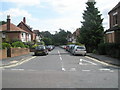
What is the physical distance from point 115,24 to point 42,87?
26.0 m

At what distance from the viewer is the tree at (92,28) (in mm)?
37281

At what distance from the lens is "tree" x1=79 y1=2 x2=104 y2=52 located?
37281mm

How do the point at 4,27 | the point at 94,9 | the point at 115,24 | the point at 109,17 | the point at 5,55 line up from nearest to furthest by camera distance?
the point at 5,55 < the point at 115,24 < the point at 109,17 < the point at 94,9 < the point at 4,27

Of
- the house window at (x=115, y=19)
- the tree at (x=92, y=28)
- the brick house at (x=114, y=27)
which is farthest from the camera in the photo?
the tree at (x=92, y=28)

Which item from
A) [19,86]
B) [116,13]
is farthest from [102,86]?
[116,13]

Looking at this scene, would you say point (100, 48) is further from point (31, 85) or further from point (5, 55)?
point (31, 85)

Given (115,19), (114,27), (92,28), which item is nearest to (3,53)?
(114,27)

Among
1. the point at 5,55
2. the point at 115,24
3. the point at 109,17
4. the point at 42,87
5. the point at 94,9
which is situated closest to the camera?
the point at 42,87

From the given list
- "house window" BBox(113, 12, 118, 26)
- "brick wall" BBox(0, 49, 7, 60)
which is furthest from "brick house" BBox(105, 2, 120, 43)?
"brick wall" BBox(0, 49, 7, 60)

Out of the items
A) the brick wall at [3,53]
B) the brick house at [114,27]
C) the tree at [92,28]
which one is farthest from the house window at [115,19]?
the brick wall at [3,53]

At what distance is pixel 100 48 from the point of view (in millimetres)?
29594

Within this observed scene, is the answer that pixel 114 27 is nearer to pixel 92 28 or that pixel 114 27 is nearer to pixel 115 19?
pixel 115 19

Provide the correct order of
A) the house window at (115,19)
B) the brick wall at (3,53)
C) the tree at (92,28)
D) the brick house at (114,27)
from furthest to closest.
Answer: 1. the tree at (92,28)
2. the house window at (115,19)
3. the brick house at (114,27)
4. the brick wall at (3,53)

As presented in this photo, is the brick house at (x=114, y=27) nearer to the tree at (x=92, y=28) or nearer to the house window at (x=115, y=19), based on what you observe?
the house window at (x=115, y=19)
